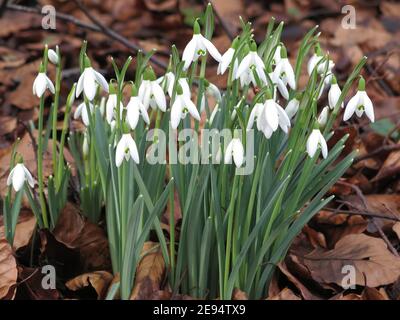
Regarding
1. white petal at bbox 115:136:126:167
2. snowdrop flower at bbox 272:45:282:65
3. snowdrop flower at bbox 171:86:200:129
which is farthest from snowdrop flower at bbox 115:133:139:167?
snowdrop flower at bbox 272:45:282:65

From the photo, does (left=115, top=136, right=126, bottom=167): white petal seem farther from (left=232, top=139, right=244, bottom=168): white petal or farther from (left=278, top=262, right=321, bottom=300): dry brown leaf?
(left=278, top=262, right=321, bottom=300): dry brown leaf

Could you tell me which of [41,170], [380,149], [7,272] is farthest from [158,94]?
[380,149]

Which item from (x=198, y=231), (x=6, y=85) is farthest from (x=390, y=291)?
(x=6, y=85)

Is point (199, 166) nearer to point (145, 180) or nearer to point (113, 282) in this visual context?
point (145, 180)

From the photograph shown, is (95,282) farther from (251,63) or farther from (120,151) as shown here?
(251,63)

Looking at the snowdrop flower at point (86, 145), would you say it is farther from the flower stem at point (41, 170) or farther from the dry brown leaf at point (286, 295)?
the dry brown leaf at point (286, 295)
